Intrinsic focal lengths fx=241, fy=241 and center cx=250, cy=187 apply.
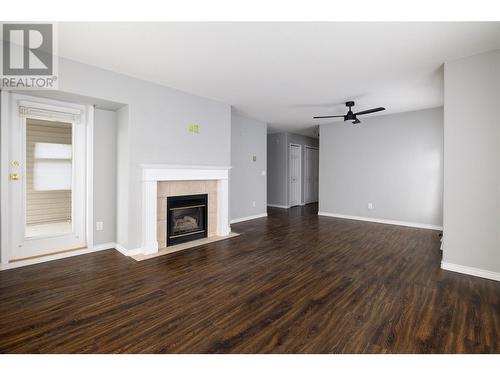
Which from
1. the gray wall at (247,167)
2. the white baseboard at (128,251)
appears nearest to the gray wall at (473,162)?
the gray wall at (247,167)

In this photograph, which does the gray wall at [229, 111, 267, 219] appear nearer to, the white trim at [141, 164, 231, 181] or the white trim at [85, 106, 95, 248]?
the white trim at [141, 164, 231, 181]

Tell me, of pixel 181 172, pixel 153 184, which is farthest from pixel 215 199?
pixel 153 184

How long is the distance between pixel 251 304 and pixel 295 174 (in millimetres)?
A: 6696

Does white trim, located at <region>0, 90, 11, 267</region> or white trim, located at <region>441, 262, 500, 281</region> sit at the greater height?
white trim, located at <region>0, 90, 11, 267</region>


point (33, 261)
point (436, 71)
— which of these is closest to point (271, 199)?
point (436, 71)

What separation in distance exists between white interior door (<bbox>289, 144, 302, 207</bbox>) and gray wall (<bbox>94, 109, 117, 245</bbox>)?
5581 mm

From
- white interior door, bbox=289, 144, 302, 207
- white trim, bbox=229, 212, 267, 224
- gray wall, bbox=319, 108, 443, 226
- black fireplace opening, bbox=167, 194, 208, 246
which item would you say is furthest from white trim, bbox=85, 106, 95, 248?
white interior door, bbox=289, 144, 302, 207

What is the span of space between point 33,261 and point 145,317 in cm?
224

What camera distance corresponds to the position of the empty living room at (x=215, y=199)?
67.0 inches

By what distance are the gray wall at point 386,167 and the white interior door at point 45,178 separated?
5.52 metres

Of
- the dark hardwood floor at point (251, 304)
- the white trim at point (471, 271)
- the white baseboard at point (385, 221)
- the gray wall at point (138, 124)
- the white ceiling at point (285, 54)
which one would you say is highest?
the white ceiling at point (285, 54)

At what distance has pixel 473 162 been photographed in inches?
108

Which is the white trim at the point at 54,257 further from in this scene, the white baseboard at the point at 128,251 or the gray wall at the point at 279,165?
the gray wall at the point at 279,165

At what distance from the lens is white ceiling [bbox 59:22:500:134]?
229 cm
